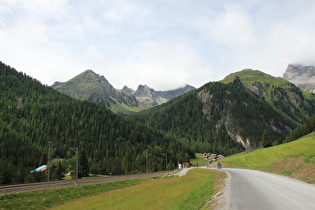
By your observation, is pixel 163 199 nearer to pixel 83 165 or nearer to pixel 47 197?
pixel 47 197

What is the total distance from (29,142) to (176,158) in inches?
4387

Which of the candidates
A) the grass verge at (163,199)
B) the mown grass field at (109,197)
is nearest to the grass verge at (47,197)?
the mown grass field at (109,197)

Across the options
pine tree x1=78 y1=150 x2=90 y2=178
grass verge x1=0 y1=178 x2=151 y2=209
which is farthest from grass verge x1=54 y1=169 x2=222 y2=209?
pine tree x1=78 y1=150 x2=90 y2=178

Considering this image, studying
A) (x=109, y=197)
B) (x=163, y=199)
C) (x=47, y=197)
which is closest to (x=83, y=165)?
(x=47, y=197)

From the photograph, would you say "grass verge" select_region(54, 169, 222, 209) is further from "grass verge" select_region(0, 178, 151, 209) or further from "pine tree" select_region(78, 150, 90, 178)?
"pine tree" select_region(78, 150, 90, 178)

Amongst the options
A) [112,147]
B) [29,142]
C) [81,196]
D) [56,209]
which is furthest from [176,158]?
[56,209]

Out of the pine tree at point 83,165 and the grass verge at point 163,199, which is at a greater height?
the pine tree at point 83,165

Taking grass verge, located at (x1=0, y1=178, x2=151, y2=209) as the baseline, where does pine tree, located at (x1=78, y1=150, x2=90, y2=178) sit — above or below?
above

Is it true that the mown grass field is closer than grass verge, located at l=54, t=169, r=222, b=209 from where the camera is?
No

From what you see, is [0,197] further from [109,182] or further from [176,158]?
[176,158]

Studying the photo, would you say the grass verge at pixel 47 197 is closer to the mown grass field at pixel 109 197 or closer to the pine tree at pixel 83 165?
the mown grass field at pixel 109 197

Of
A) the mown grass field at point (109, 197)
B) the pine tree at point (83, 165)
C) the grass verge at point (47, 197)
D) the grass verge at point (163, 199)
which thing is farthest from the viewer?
the pine tree at point (83, 165)

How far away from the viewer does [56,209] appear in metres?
38.3

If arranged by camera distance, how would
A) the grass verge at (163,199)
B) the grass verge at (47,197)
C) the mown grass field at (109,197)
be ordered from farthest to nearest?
the grass verge at (47,197) → the mown grass field at (109,197) → the grass verge at (163,199)
